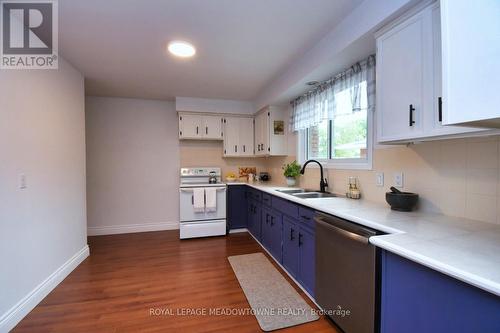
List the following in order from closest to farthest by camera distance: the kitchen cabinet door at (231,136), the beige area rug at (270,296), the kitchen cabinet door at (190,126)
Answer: the beige area rug at (270,296), the kitchen cabinet door at (190,126), the kitchen cabinet door at (231,136)

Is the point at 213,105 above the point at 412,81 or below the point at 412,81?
above

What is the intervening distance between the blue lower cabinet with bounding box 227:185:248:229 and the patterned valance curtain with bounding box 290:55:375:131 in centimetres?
146

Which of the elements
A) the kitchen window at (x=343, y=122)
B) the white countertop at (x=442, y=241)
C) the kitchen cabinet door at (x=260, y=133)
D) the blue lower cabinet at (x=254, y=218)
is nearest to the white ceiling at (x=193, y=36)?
the kitchen window at (x=343, y=122)

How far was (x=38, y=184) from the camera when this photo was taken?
206cm

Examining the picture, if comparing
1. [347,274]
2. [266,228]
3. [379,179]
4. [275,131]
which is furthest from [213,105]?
[347,274]

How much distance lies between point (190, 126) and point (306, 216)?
280cm

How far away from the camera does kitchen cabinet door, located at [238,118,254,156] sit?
4348 millimetres

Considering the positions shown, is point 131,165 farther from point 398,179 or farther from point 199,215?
point 398,179

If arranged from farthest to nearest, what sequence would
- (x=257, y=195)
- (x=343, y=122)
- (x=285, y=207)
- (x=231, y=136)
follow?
(x=231, y=136) < (x=257, y=195) < (x=343, y=122) < (x=285, y=207)

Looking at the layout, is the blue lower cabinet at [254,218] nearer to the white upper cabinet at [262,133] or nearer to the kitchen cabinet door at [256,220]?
the kitchen cabinet door at [256,220]

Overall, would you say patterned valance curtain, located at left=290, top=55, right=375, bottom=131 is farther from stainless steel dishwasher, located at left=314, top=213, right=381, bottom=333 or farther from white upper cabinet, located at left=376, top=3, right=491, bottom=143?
stainless steel dishwasher, located at left=314, top=213, right=381, bottom=333

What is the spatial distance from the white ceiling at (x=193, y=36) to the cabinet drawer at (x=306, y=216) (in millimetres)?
1557

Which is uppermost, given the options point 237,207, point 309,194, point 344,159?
point 344,159

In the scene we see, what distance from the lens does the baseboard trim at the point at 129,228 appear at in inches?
154
